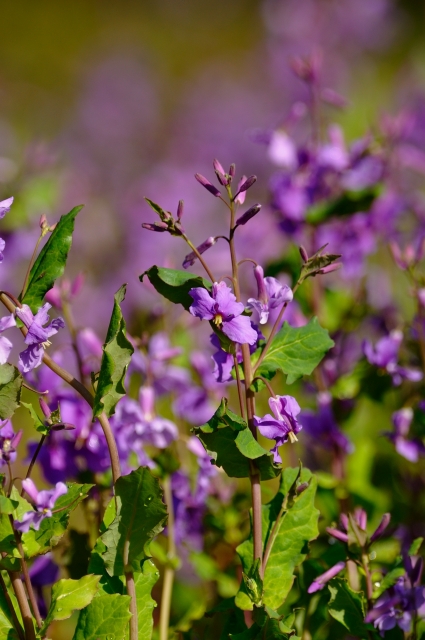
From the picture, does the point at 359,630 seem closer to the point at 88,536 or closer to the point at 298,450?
the point at 88,536

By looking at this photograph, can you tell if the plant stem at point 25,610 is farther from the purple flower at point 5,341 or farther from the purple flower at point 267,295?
the purple flower at point 267,295

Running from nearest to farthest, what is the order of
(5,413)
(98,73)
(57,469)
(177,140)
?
(5,413)
(57,469)
(177,140)
(98,73)

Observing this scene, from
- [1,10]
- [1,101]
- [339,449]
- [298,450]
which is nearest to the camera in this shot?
[339,449]

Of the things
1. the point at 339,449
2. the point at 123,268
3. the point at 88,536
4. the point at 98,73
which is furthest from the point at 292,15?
the point at 88,536

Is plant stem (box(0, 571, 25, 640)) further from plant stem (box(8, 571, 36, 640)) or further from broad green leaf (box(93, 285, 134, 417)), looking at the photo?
broad green leaf (box(93, 285, 134, 417))

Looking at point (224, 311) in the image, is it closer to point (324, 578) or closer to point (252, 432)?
point (252, 432)

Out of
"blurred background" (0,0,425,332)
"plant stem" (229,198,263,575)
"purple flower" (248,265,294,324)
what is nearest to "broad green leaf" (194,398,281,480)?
"plant stem" (229,198,263,575)
